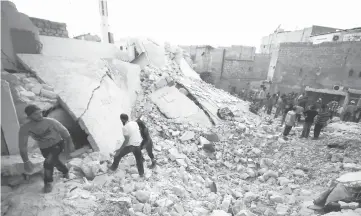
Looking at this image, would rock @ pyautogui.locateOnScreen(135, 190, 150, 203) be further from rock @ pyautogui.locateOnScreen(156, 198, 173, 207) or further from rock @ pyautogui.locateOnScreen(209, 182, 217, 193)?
rock @ pyautogui.locateOnScreen(209, 182, 217, 193)

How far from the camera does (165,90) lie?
6121 mm

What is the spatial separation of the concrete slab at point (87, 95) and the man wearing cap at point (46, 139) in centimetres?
95

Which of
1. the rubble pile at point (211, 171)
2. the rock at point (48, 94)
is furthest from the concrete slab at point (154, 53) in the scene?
the rock at point (48, 94)

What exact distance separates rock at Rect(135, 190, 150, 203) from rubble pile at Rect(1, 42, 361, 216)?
12mm

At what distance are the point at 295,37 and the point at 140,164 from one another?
25117 mm

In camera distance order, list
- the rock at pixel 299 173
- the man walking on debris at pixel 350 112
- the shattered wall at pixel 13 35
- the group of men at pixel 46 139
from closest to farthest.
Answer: the group of men at pixel 46 139
the shattered wall at pixel 13 35
the rock at pixel 299 173
the man walking on debris at pixel 350 112

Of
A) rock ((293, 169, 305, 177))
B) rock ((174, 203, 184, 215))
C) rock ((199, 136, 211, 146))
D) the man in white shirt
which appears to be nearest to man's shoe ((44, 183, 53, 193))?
the man in white shirt

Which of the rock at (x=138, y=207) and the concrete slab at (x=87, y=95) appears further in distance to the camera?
the concrete slab at (x=87, y=95)

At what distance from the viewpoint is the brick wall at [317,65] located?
10.1m

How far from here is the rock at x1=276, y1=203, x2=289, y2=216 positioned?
2660mm

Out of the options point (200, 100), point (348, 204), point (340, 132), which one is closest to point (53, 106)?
point (200, 100)

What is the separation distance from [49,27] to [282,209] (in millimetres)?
7394

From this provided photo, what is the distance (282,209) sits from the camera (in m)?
2.74

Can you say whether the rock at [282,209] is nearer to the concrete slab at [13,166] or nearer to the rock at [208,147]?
the rock at [208,147]
